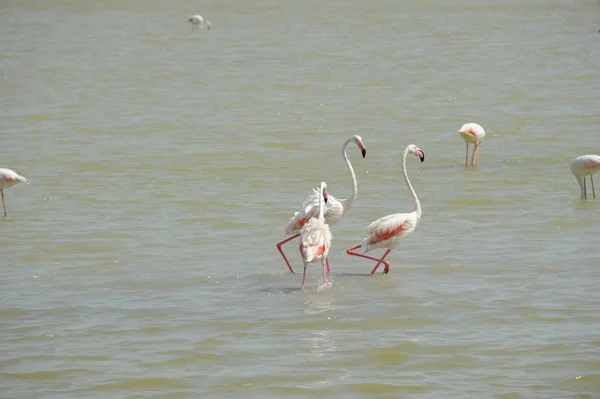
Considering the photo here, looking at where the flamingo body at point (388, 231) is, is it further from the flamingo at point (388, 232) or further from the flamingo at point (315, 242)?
the flamingo at point (315, 242)

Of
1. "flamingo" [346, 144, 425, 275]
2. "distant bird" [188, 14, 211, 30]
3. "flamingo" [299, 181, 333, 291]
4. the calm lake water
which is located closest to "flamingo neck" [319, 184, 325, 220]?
"flamingo" [299, 181, 333, 291]

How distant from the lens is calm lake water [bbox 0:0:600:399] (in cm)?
721

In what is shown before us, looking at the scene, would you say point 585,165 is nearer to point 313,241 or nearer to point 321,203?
point 321,203

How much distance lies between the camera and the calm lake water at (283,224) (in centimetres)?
721

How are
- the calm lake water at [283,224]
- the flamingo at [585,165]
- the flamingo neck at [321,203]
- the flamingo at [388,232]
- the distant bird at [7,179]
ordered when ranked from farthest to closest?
1. the distant bird at [7,179]
2. the flamingo at [585,165]
3. the flamingo at [388,232]
4. the flamingo neck at [321,203]
5. the calm lake water at [283,224]

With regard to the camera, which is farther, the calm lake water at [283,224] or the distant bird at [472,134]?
the distant bird at [472,134]

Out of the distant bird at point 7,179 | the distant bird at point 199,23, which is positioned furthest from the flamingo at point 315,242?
the distant bird at point 199,23

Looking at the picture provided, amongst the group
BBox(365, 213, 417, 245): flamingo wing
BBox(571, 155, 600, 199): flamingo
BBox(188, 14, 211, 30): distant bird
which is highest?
BBox(365, 213, 417, 245): flamingo wing

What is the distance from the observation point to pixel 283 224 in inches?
448

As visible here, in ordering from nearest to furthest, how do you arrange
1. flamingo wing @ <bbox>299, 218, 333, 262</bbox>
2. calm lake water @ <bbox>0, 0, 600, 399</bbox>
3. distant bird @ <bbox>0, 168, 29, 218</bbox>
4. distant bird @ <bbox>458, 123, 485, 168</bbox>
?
calm lake water @ <bbox>0, 0, 600, 399</bbox>, flamingo wing @ <bbox>299, 218, 333, 262</bbox>, distant bird @ <bbox>0, 168, 29, 218</bbox>, distant bird @ <bbox>458, 123, 485, 168</bbox>

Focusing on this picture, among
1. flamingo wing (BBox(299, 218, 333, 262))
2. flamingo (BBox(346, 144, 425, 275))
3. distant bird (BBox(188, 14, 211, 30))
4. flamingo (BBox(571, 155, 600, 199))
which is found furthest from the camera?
distant bird (BBox(188, 14, 211, 30))

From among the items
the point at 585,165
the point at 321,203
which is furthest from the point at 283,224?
the point at 585,165

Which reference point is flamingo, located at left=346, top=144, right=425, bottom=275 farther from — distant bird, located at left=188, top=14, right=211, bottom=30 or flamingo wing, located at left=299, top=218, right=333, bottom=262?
distant bird, located at left=188, top=14, right=211, bottom=30

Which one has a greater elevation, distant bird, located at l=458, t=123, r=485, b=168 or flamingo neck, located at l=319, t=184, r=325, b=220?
flamingo neck, located at l=319, t=184, r=325, b=220
